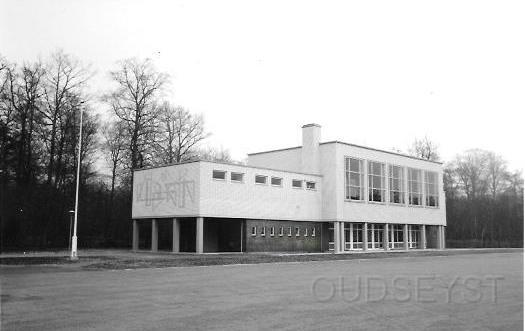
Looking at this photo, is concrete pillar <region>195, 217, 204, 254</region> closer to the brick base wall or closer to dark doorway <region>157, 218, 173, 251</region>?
the brick base wall

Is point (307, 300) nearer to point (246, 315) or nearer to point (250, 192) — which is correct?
point (246, 315)

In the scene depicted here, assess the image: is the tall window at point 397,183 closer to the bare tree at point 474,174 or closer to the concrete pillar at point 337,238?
the concrete pillar at point 337,238

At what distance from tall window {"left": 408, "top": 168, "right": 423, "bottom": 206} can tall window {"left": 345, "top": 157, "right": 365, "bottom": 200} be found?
8231mm

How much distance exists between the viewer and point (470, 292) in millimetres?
15234

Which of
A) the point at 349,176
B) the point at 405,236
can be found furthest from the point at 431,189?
the point at 349,176

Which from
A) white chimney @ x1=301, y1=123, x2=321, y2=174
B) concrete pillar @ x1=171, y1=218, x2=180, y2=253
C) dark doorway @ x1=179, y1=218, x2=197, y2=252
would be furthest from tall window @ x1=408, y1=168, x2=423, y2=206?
concrete pillar @ x1=171, y1=218, x2=180, y2=253

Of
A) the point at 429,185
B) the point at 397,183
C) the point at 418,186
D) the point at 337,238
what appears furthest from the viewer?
the point at 429,185

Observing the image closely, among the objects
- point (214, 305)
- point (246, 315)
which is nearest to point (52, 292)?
point (214, 305)

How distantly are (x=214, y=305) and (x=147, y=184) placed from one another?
110ft

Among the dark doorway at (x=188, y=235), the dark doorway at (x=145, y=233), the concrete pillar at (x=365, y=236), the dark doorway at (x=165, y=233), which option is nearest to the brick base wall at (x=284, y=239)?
the dark doorway at (x=188, y=235)

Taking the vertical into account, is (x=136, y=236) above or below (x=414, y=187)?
below

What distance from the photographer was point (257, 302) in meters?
12.9

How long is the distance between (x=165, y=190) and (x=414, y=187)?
27.2 meters

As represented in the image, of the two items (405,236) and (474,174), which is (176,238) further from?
(474,174)
